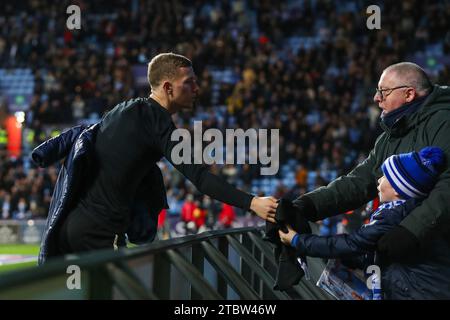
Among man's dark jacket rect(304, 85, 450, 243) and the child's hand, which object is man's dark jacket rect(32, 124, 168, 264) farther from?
man's dark jacket rect(304, 85, 450, 243)

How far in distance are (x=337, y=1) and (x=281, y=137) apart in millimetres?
8209

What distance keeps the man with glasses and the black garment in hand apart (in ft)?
0.26

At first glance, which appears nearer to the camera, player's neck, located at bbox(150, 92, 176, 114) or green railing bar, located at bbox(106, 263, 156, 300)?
green railing bar, located at bbox(106, 263, 156, 300)

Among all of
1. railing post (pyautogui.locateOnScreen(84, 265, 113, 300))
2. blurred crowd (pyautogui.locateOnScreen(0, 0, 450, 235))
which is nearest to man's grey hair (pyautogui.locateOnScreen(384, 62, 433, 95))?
railing post (pyautogui.locateOnScreen(84, 265, 113, 300))

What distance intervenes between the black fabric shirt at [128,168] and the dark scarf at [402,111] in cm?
86

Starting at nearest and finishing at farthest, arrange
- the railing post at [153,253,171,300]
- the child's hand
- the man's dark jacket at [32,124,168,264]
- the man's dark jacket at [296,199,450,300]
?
the railing post at [153,253,171,300] < the man's dark jacket at [296,199,450,300] < the child's hand < the man's dark jacket at [32,124,168,264]

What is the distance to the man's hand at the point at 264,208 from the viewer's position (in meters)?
4.18

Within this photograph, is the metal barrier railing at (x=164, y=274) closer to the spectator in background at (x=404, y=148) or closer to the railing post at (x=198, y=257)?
the railing post at (x=198, y=257)

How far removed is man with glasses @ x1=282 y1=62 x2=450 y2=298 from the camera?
3643mm

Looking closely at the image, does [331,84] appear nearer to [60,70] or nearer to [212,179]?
[60,70]

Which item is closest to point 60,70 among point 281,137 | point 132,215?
point 281,137

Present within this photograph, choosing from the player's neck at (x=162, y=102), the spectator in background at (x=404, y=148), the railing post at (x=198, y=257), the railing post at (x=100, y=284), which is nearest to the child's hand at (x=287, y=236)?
the spectator in background at (x=404, y=148)

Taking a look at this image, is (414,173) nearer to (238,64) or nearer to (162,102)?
(162,102)

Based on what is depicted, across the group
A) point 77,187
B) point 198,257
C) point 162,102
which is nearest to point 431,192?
point 198,257
